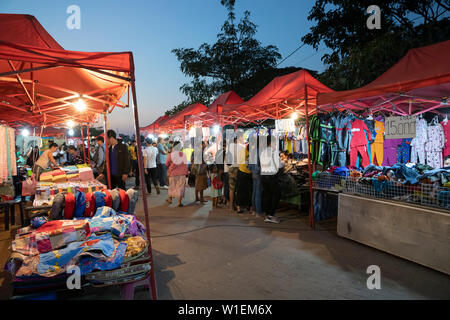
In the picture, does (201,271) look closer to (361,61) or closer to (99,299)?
(99,299)

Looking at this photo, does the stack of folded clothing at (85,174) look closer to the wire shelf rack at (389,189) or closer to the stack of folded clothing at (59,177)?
the stack of folded clothing at (59,177)

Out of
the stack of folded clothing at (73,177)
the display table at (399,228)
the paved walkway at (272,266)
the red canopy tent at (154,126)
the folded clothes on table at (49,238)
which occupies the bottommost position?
the paved walkway at (272,266)

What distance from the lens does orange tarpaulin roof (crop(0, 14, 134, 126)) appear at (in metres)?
2.62

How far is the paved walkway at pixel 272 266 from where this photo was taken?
10.2ft

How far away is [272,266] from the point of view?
379cm

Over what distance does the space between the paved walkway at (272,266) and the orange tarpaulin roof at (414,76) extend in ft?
8.68

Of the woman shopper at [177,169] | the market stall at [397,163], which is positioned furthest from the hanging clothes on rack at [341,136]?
the woman shopper at [177,169]

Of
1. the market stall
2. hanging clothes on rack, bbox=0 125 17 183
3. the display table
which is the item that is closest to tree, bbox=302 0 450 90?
the market stall

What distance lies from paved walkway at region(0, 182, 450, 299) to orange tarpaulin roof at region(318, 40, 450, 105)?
8.68ft

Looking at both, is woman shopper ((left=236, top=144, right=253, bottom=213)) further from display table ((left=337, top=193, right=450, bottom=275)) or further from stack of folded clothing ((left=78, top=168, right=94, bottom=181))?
stack of folded clothing ((left=78, top=168, right=94, bottom=181))

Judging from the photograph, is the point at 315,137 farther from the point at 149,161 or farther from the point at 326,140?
the point at 149,161

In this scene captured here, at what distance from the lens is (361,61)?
386 inches

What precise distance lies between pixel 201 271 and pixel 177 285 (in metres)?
0.44
